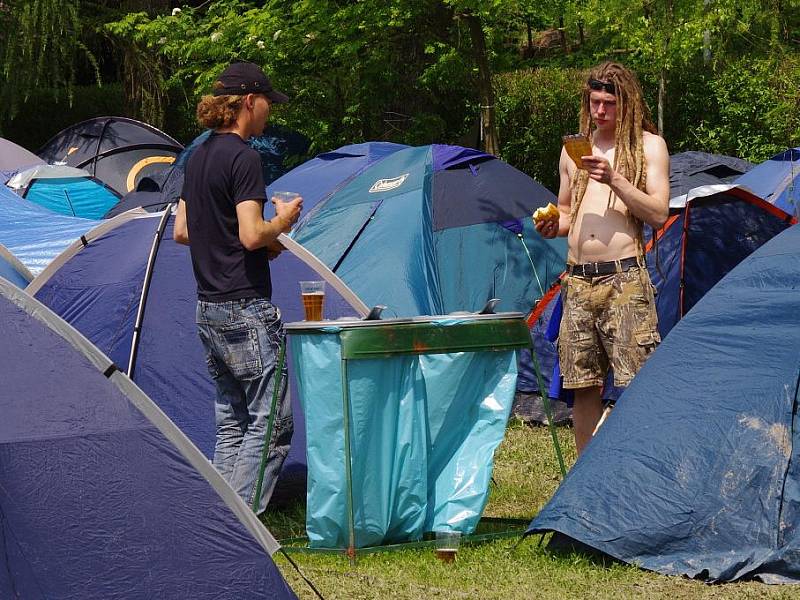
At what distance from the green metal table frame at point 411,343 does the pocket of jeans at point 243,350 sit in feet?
0.33

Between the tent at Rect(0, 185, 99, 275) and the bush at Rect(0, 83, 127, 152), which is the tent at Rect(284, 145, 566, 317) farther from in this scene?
the bush at Rect(0, 83, 127, 152)

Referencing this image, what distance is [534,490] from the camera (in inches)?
211

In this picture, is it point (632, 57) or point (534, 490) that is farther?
point (632, 57)

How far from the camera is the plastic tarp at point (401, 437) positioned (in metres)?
4.30

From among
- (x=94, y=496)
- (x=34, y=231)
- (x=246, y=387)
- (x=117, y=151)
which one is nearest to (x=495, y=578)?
(x=246, y=387)

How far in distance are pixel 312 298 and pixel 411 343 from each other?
380mm

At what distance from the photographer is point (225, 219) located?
4324 millimetres

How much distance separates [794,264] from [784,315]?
220 mm

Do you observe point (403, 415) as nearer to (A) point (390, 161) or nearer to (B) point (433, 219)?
(B) point (433, 219)

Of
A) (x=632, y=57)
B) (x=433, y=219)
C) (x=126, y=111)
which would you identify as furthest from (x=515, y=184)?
(x=126, y=111)

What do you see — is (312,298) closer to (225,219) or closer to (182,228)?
(225,219)

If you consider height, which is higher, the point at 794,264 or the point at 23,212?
the point at 794,264

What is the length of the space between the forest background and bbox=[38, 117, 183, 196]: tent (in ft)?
2.57

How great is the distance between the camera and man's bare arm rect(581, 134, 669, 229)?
4465 millimetres
